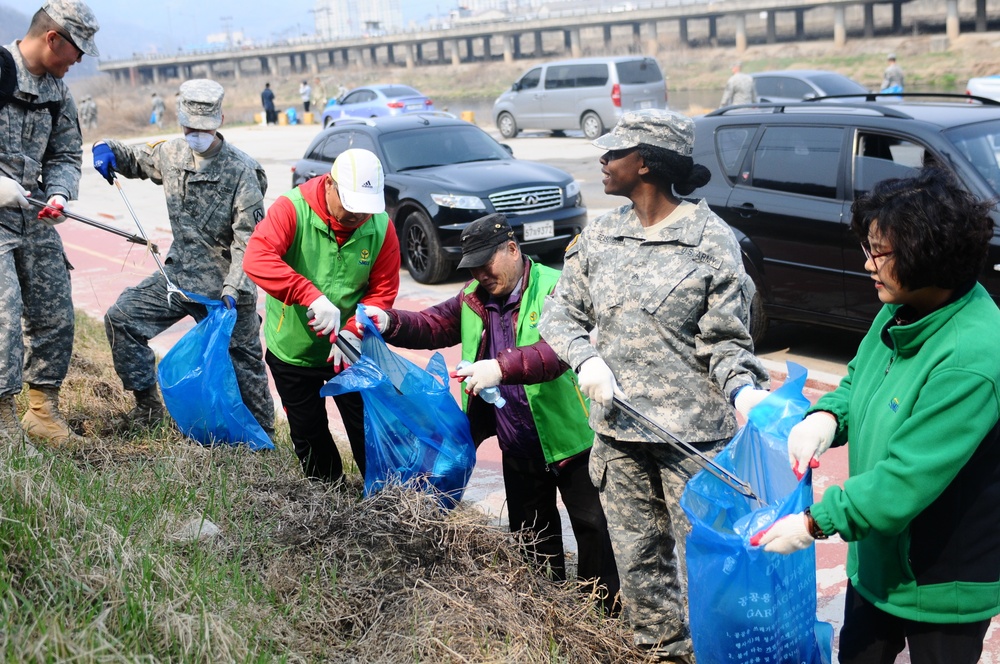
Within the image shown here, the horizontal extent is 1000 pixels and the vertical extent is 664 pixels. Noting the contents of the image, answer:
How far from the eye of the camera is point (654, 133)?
3.17m

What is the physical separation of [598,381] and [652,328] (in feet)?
0.84

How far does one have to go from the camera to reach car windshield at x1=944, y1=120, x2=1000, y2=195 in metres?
6.27

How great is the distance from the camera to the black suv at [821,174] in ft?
21.2

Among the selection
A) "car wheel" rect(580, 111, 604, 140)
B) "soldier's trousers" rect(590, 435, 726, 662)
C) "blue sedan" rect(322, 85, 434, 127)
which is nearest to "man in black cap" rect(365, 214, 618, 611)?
"soldier's trousers" rect(590, 435, 726, 662)

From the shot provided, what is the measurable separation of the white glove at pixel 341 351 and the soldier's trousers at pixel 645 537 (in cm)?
115

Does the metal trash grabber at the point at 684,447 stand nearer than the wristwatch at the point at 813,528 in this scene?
No

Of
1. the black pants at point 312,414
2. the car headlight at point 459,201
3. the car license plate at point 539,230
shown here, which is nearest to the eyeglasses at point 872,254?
the black pants at point 312,414

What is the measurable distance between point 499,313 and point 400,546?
93cm

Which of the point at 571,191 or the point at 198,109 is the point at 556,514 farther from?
the point at 571,191

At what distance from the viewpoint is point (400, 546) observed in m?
3.59

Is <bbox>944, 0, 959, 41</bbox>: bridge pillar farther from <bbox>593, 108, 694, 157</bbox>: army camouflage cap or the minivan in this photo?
<bbox>593, 108, 694, 157</bbox>: army camouflage cap

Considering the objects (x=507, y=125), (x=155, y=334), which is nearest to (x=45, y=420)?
(x=155, y=334)

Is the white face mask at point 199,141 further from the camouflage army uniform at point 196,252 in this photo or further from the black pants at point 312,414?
the black pants at point 312,414

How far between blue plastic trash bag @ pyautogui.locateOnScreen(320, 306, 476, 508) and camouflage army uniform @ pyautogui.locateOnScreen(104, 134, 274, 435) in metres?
1.43
